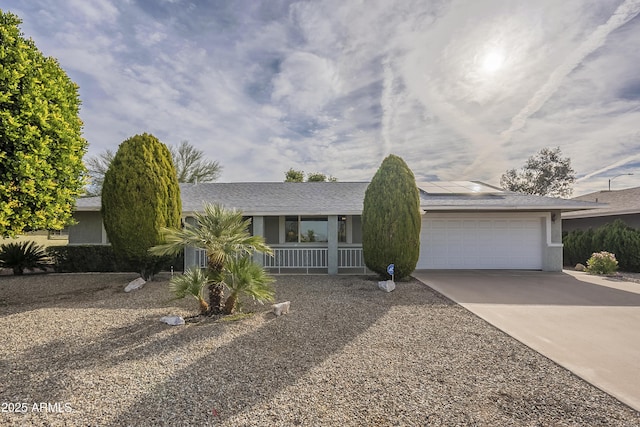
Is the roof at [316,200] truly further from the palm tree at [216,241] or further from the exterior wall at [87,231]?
the palm tree at [216,241]

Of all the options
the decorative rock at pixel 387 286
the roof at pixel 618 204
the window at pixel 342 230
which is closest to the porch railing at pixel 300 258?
the window at pixel 342 230

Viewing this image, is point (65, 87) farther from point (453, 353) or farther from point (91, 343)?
point (453, 353)

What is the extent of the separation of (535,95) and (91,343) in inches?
580

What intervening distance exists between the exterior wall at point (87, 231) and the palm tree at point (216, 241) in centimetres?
820

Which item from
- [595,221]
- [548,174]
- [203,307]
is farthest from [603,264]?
[548,174]

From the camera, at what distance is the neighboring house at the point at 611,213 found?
13.8 metres

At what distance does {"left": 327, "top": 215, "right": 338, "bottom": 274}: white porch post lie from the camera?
34.8ft

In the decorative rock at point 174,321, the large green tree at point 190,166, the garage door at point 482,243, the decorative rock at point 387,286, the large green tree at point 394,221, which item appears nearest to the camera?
the decorative rock at point 174,321

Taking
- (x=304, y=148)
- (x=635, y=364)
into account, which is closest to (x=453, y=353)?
(x=635, y=364)

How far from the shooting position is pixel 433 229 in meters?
11.7

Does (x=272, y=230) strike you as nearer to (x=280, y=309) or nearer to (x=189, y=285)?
(x=280, y=309)

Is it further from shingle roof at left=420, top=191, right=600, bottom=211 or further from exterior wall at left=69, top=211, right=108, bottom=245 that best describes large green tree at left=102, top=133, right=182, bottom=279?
shingle roof at left=420, top=191, right=600, bottom=211

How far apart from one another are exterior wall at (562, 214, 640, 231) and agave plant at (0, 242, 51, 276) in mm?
24769

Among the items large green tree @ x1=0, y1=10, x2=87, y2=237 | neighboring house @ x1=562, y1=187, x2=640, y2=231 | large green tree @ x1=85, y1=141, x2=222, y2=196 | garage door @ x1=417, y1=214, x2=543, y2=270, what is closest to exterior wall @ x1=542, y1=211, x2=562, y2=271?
garage door @ x1=417, y1=214, x2=543, y2=270
